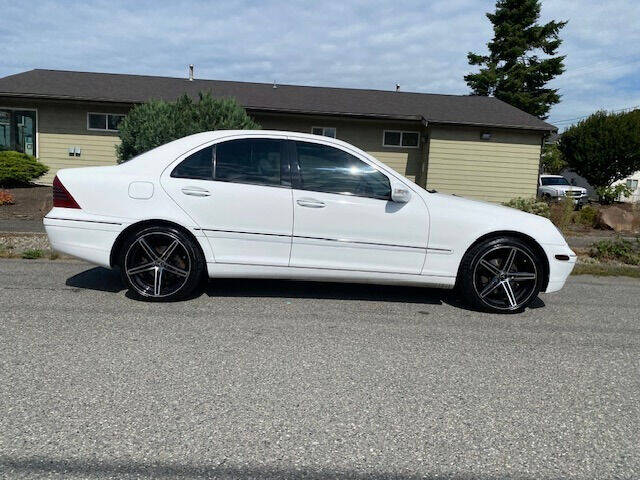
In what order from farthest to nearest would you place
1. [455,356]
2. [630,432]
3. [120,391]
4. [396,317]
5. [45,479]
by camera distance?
[396,317], [455,356], [120,391], [630,432], [45,479]

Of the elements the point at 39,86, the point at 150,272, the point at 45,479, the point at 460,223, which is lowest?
the point at 45,479

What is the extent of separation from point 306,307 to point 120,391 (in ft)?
7.58

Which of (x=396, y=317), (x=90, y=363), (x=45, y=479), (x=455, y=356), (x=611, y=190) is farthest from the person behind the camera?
(x=611, y=190)

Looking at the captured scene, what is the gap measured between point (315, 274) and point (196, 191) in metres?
1.41

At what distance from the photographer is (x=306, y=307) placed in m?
5.20

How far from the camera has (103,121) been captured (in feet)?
55.2

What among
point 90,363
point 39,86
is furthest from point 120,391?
point 39,86

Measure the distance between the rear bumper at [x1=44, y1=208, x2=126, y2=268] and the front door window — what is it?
1372cm

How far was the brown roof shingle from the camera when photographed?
54.0ft

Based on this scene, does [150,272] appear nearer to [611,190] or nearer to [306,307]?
[306,307]

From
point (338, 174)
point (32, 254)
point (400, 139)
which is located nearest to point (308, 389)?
point (338, 174)

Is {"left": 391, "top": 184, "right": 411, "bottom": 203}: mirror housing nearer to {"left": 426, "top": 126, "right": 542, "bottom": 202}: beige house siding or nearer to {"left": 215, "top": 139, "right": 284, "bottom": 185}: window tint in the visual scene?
{"left": 215, "top": 139, "right": 284, "bottom": 185}: window tint

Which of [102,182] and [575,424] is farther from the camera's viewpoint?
[102,182]

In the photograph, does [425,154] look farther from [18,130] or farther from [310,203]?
[18,130]
